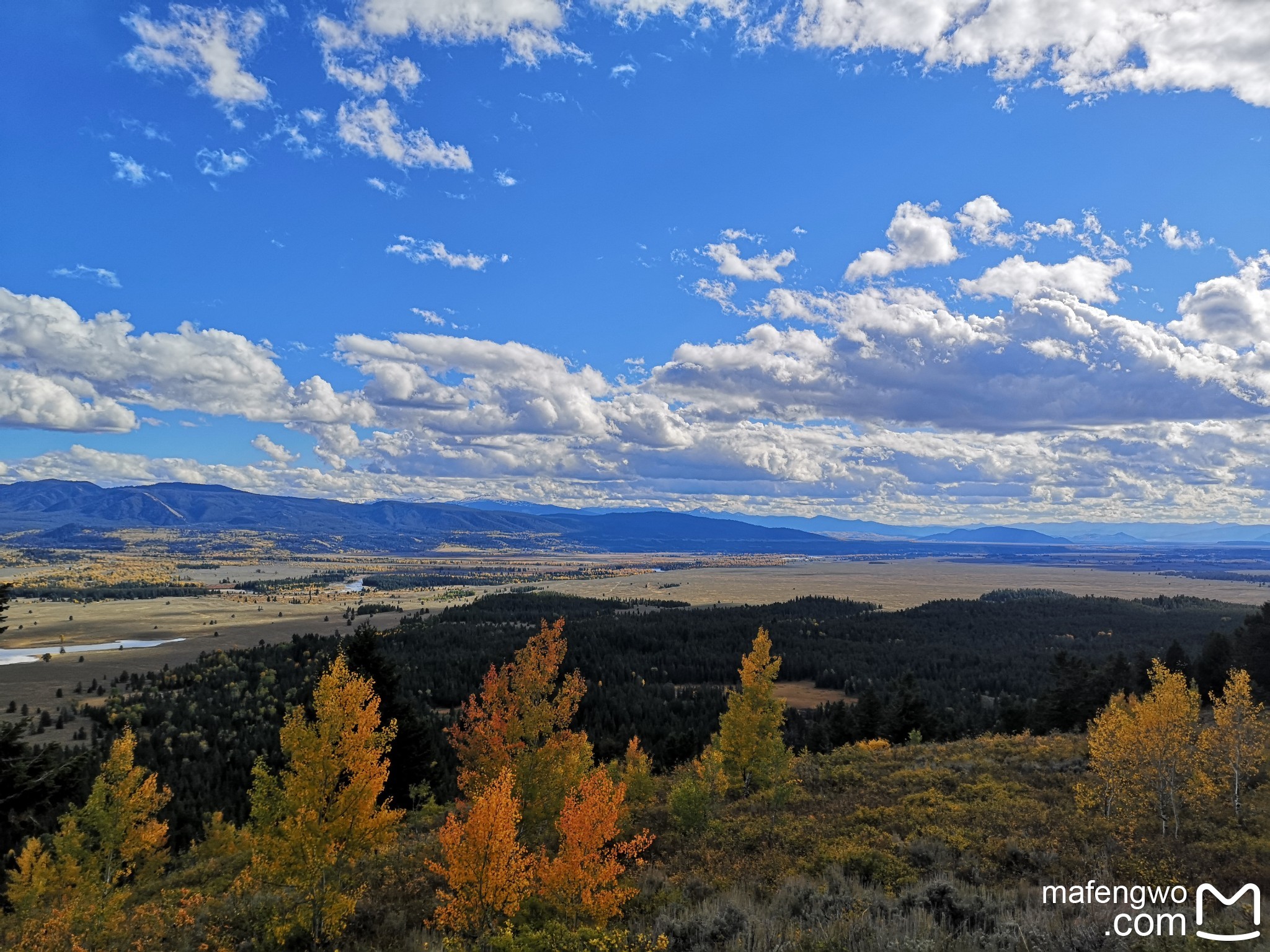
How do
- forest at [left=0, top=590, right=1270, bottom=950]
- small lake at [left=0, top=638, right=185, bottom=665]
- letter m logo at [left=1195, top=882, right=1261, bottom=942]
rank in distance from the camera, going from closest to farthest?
letter m logo at [left=1195, top=882, right=1261, bottom=942], forest at [left=0, top=590, right=1270, bottom=950], small lake at [left=0, top=638, right=185, bottom=665]

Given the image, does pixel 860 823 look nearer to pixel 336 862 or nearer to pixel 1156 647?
pixel 336 862

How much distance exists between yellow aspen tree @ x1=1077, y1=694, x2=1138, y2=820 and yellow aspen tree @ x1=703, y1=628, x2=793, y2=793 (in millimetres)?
14573

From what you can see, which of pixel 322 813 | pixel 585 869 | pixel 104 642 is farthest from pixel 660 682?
pixel 104 642

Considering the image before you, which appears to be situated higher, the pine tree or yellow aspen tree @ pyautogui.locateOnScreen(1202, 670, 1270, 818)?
yellow aspen tree @ pyautogui.locateOnScreen(1202, 670, 1270, 818)

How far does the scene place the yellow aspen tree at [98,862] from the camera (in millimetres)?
23094

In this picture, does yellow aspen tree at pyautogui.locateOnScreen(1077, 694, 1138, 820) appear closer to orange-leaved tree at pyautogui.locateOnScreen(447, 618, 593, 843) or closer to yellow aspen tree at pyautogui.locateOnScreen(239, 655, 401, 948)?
orange-leaved tree at pyautogui.locateOnScreen(447, 618, 593, 843)

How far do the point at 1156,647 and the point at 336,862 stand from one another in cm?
17587

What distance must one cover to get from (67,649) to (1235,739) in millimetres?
207197

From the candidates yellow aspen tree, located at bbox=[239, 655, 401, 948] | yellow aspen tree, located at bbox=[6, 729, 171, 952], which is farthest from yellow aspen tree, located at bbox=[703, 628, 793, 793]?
yellow aspen tree, located at bbox=[6, 729, 171, 952]

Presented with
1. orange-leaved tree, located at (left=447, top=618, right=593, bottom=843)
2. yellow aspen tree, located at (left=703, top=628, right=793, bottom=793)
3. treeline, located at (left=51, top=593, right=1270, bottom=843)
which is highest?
orange-leaved tree, located at (left=447, top=618, right=593, bottom=843)

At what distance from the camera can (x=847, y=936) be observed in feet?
40.8

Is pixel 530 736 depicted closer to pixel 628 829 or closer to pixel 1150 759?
pixel 628 829

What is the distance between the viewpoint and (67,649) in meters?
153

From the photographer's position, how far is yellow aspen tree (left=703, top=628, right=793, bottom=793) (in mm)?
36344
